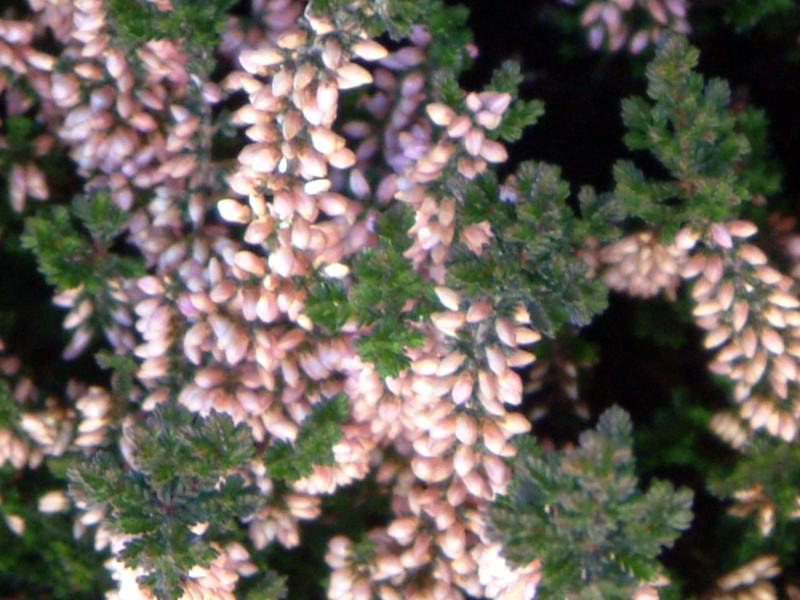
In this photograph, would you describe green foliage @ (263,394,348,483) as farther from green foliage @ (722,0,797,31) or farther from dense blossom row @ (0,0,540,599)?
green foliage @ (722,0,797,31)

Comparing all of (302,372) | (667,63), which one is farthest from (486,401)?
(667,63)

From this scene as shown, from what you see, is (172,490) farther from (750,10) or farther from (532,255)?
(750,10)

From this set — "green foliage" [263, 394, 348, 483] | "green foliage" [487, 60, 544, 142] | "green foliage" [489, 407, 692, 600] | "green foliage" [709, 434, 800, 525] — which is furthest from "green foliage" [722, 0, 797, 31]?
"green foliage" [263, 394, 348, 483]

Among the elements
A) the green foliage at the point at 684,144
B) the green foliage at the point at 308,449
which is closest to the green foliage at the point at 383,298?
the green foliage at the point at 308,449

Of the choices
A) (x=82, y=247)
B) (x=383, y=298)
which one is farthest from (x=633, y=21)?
(x=82, y=247)

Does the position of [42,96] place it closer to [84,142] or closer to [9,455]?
[84,142]

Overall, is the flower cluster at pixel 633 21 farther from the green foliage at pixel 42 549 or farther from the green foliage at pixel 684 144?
the green foliage at pixel 42 549
